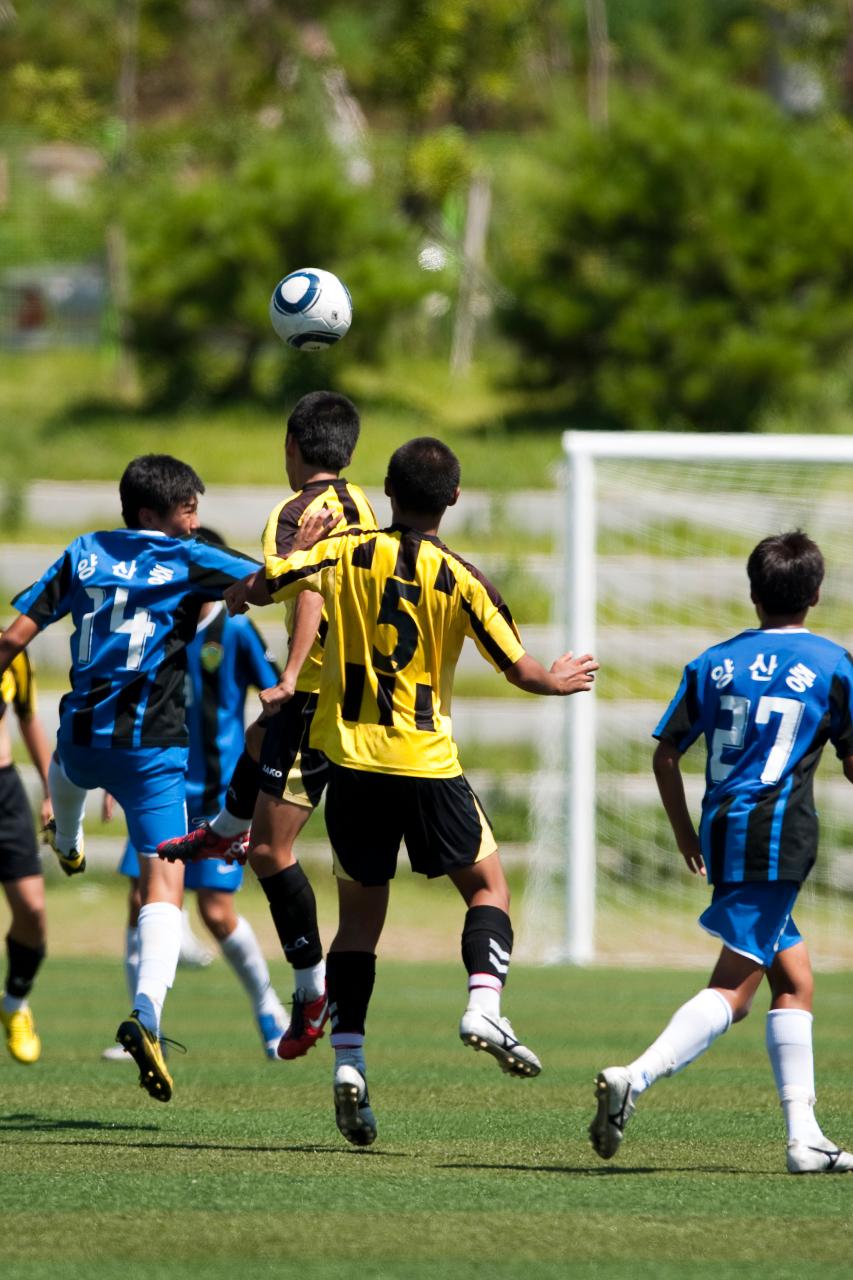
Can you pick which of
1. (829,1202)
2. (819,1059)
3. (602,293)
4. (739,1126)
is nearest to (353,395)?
(602,293)

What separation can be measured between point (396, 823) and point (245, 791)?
38.0 inches

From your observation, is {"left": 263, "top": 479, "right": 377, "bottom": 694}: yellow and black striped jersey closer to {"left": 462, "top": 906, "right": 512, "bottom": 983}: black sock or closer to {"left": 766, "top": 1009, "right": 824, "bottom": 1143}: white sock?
{"left": 462, "top": 906, "right": 512, "bottom": 983}: black sock

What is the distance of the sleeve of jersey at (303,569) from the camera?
525cm

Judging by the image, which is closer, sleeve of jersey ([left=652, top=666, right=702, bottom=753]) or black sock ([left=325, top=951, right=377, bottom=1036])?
sleeve of jersey ([left=652, top=666, right=702, bottom=753])

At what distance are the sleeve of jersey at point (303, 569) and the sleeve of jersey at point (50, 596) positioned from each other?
0.90m

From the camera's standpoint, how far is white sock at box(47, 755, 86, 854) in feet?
20.6

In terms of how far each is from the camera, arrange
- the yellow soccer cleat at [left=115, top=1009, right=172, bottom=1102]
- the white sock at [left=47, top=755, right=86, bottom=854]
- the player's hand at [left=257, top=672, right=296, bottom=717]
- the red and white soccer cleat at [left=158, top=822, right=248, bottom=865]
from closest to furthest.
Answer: the yellow soccer cleat at [left=115, top=1009, right=172, bottom=1102] < the player's hand at [left=257, top=672, right=296, bottom=717] < the red and white soccer cleat at [left=158, top=822, right=248, bottom=865] < the white sock at [left=47, top=755, right=86, bottom=854]

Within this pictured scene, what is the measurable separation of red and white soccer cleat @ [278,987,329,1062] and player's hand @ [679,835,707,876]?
147 cm

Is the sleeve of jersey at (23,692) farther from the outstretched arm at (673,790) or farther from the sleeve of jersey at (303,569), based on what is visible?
the outstretched arm at (673,790)

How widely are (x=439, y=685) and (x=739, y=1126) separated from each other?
65.6 inches

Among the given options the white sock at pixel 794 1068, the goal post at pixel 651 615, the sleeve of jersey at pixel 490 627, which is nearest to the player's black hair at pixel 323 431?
the sleeve of jersey at pixel 490 627

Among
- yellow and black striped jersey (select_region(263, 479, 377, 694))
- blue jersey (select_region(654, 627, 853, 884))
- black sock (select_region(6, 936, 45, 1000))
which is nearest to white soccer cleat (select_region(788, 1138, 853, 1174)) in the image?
blue jersey (select_region(654, 627, 853, 884))

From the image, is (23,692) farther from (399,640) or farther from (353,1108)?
(353,1108)

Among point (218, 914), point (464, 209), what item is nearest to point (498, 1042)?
point (218, 914)
